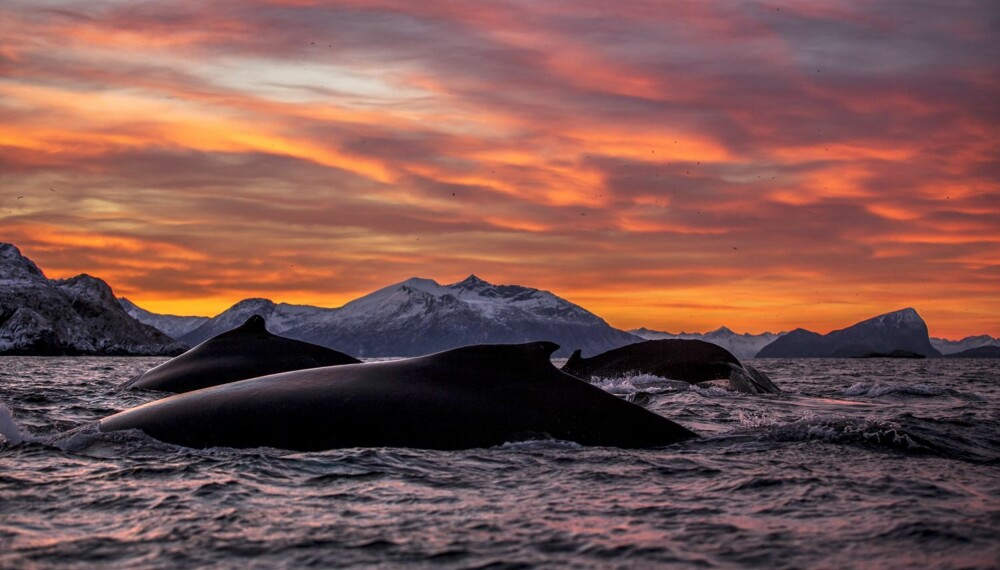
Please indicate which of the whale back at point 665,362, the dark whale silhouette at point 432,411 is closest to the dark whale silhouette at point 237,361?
the whale back at point 665,362

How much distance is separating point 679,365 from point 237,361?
10907 mm

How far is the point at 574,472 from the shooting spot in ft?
26.9

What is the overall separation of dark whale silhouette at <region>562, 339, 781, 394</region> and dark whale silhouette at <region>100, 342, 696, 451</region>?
12.4m

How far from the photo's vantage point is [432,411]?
937 centimetres

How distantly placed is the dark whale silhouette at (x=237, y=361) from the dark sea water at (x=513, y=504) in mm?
8338

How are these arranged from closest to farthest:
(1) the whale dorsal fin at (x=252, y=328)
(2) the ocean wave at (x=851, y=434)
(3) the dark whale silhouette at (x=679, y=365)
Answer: (2) the ocean wave at (x=851, y=434), (1) the whale dorsal fin at (x=252, y=328), (3) the dark whale silhouette at (x=679, y=365)

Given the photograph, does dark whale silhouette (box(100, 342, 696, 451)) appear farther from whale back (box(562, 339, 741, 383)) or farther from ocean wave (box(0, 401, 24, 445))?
whale back (box(562, 339, 741, 383))

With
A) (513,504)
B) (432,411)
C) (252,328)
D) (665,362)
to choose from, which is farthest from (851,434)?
(252,328)

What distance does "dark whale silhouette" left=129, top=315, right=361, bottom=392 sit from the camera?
62.7 feet

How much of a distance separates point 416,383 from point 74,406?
1078 centimetres

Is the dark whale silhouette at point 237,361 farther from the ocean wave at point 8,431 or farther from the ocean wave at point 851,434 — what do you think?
the ocean wave at point 851,434

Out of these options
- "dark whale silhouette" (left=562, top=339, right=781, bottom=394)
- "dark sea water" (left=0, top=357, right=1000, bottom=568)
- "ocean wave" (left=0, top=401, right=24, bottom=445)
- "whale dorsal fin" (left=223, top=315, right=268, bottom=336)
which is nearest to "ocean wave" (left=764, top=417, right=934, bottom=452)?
"dark sea water" (left=0, top=357, right=1000, bottom=568)

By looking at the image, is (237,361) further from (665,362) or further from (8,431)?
(665,362)

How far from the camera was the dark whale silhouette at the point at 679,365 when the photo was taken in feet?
72.8
